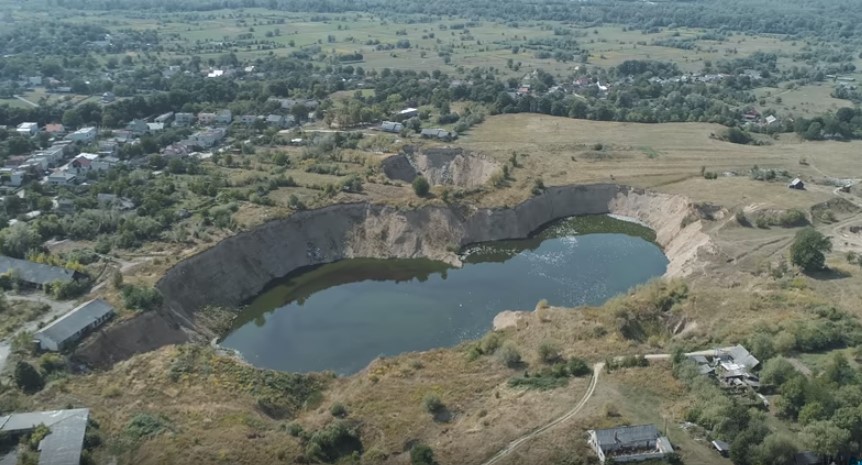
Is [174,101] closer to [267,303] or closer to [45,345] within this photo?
[267,303]

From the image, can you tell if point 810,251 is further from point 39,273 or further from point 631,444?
point 39,273

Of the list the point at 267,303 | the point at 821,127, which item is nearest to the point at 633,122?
the point at 821,127

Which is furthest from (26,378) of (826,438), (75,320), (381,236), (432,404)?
(826,438)

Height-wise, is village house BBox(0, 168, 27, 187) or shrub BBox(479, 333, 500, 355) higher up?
shrub BBox(479, 333, 500, 355)

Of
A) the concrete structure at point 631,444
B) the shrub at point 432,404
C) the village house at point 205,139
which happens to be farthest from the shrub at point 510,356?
the village house at point 205,139

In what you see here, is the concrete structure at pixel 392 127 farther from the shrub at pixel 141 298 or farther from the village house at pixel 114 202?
the shrub at pixel 141 298

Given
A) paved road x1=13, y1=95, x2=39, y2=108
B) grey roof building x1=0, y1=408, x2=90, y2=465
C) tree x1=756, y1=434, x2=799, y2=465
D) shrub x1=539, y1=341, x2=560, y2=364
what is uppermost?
tree x1=756, y1=434, x2=799, y2=465

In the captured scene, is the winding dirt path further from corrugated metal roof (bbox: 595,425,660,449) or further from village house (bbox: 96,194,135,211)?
village house (bbox: 96,194,135,211)

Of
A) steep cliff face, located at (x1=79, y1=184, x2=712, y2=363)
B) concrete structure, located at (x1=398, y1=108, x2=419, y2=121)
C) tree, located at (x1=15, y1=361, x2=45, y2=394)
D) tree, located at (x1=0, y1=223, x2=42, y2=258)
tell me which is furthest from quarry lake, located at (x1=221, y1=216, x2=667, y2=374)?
concrete structure, located at (x1=398, y1=108, x2=419, y2=121)
